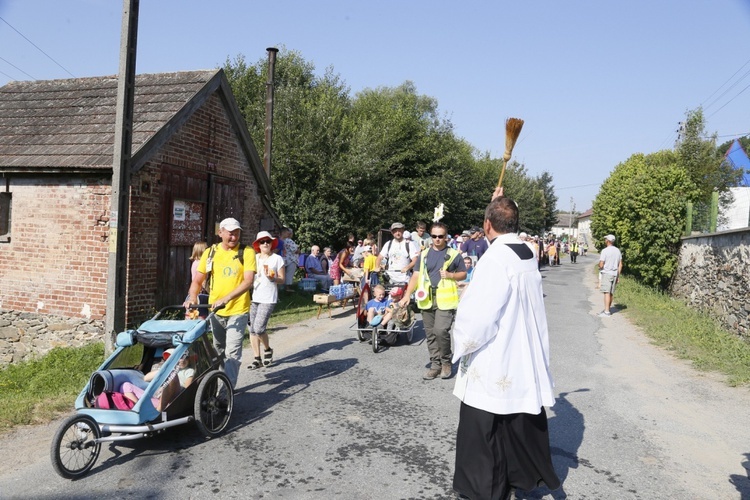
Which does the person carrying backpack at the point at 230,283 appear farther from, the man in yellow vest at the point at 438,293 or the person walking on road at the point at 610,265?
the person walking on road at the point at 610,265

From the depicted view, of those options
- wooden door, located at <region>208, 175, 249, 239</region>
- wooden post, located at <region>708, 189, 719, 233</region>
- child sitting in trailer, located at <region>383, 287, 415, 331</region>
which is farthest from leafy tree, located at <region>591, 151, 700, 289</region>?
wooden door, located at <region>208, 175, 249, 239</region>

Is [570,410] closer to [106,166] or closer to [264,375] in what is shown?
[264,375]

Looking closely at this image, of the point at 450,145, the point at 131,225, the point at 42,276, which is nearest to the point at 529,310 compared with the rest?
the point at 131,225

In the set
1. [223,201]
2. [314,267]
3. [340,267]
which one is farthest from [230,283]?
[314,267]

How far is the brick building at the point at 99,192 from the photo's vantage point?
35.3 ft

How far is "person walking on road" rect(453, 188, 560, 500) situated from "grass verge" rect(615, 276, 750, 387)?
17.8 ft

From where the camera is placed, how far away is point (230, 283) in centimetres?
639

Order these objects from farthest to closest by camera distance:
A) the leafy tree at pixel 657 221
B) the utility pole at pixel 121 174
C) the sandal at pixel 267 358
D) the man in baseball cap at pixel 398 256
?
the leafy tree at pixel 657 221 → the man in baseball cap at pixel 398 256 → the sandal at pixel 267 358 → the utility pole at pixel 121 174

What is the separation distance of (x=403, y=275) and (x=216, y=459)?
6.84 meters

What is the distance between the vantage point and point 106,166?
406 inches

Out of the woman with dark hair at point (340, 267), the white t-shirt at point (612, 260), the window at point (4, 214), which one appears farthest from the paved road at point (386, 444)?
the woman with dark hair at point (340, 267)

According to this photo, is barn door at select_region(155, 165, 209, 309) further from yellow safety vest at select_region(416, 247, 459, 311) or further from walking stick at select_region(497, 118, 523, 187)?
walking stick at select_region(497, 118, 523, 187)

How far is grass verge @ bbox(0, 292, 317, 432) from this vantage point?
5832mm

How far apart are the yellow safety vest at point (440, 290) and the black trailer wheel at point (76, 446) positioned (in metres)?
4.32
